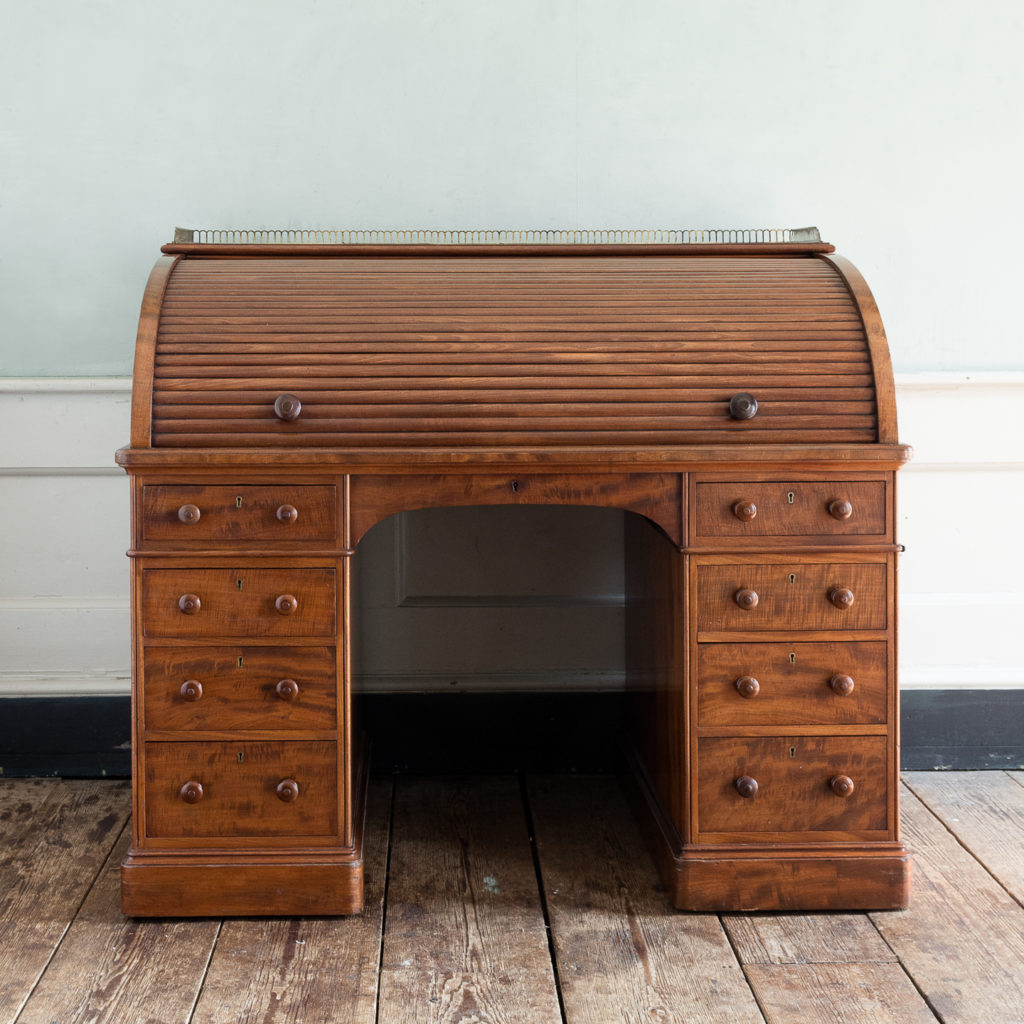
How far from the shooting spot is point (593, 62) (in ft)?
8.65

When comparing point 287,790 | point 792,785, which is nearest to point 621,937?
point 792,785

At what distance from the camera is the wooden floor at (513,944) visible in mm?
1699

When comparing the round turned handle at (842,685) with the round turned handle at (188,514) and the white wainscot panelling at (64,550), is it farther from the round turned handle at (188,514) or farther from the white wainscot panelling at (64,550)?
the white wainscot panelling at (64,550)

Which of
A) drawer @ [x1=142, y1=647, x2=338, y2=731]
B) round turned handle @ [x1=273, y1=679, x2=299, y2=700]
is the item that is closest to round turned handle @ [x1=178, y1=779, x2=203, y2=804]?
drawer @ [x1=142, y1=647, x2=338, y2=731]

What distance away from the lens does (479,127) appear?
264cm

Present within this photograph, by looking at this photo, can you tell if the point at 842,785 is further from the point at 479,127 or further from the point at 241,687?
the point at 479,127

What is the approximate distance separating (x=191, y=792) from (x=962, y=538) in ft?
→ 7.11

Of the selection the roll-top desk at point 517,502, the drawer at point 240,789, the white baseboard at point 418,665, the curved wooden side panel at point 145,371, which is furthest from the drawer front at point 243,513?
the white baseboard at point 418,665

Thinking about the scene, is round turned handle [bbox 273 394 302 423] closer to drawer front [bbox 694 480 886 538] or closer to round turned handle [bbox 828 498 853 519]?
drawer front [bbox 694 480 886 538]

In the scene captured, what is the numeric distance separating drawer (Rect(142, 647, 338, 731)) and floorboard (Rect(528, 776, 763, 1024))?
25.4 inches

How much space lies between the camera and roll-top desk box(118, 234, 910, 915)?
194 centimetres

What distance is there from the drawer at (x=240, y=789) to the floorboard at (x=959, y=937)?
1.17m

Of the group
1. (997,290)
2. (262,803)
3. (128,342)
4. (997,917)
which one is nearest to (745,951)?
(997,917)

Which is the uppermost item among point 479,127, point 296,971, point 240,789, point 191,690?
point 479,127
